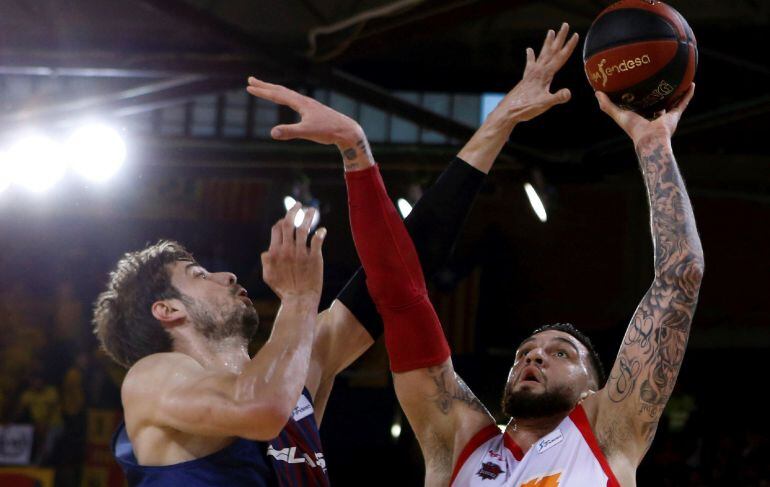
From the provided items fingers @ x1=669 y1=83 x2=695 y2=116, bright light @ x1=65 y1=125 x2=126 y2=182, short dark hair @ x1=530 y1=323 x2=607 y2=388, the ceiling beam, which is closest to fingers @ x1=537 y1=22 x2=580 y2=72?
fingers @ x1=669 y1=83 x2=695 y2=116

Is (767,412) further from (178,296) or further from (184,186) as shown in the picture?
(178,296)

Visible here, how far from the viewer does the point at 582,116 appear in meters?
10.1

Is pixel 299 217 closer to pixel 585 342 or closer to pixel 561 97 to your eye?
pixel 561 97

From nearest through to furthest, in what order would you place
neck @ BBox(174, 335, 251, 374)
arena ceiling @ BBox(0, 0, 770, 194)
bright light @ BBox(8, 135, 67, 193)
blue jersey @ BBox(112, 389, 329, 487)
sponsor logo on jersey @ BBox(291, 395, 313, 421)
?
blue jersey @ BBox(112, 389, 329, 487) → neck @ BBox(174, 335, 251, 374) → sponsor logo on jersey @ BBox(291, 395, 313, 421) → arena ceiling @ BBox(0, 0, 770, 194) → bright light @ BBox(8, 135, 67, 193)

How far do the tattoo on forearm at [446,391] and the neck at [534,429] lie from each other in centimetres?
17

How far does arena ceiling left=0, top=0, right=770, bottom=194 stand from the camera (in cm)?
620

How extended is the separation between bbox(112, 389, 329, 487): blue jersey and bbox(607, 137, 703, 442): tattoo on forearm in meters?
0.88

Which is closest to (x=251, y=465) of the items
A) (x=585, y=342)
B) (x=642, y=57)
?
(x=585, y=342)

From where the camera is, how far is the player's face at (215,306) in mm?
2967

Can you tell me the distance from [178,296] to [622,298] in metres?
8.79

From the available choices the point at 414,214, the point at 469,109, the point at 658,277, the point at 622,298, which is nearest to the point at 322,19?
the point at 414,214

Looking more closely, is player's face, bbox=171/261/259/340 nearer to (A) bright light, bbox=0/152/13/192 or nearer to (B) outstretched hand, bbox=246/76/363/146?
(B) outstretched hand, bbox=246/76/363/146

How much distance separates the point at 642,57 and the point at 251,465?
63.4 inches

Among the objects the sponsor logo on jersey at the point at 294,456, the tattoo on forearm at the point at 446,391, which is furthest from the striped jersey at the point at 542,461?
the sponsor logo on jersey at the point at 294,456
